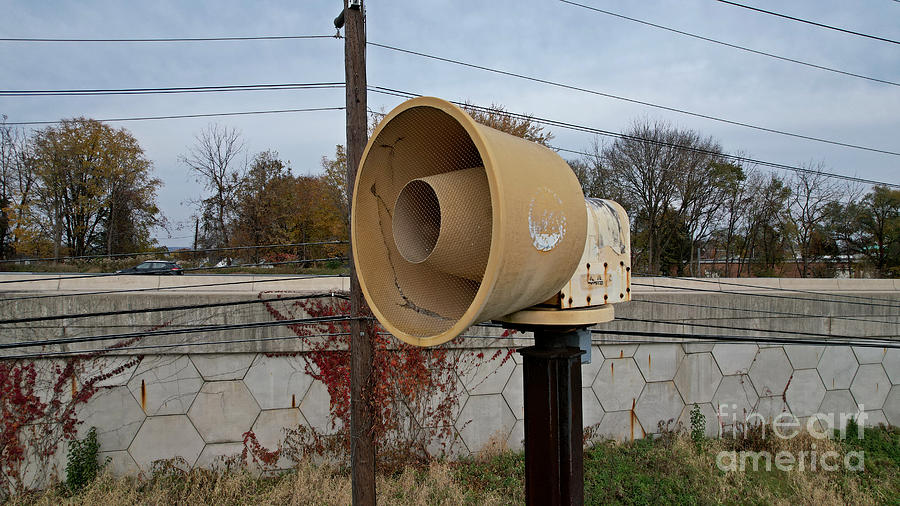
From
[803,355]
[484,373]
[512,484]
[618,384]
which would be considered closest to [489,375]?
[484,373]

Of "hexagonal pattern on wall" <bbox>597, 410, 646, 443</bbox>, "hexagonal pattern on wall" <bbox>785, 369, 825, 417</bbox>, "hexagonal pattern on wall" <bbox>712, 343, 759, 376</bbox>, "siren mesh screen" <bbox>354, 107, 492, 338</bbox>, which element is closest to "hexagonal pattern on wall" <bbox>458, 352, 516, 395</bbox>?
"hexagonal pattern on wall" <bbox>597, 410, 646, 443</bbox>

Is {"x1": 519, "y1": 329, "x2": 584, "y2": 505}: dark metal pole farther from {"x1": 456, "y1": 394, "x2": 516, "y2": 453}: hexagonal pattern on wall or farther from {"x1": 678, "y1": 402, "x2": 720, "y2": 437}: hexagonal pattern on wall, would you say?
{"x1": 678, "y1": 402, "x2": 720, "y2": 437}: hexagonal pattern on wall

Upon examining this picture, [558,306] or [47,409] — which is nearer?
[558,306]

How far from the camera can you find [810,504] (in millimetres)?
5578

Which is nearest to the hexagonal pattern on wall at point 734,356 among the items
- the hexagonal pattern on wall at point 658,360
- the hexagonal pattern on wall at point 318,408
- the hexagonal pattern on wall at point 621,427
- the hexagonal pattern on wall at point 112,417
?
the hexagonal pattern on wall at point 658,360

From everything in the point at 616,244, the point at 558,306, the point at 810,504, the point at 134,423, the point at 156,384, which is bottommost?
the point at 810,504

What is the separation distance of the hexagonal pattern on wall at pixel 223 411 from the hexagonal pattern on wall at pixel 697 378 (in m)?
6.39

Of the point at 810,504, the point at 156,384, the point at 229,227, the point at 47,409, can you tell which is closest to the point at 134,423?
the point at 156,384

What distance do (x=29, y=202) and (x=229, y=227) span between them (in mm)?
8023

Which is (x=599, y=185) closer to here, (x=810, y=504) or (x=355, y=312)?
(x=810, y=504)

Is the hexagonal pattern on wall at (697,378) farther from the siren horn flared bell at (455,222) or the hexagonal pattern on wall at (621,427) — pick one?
the siren horn flared bell at (455,222)

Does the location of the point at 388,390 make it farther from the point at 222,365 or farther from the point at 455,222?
the point at 455,222

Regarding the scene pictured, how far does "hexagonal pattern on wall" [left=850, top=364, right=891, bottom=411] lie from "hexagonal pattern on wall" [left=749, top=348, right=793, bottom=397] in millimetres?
1649

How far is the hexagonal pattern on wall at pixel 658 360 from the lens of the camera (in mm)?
7004
